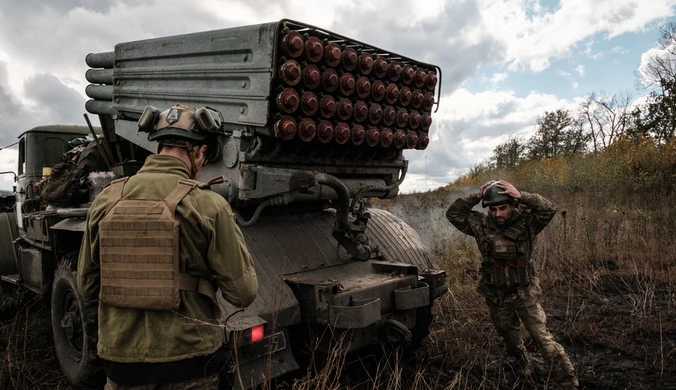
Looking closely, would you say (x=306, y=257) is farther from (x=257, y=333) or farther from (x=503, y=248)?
(x=503, y=248)

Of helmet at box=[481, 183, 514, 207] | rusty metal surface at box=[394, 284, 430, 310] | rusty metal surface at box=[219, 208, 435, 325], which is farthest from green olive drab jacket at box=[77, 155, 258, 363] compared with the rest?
helmet at box=[481, 183, 514, 207]

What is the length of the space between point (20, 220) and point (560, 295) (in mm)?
6896

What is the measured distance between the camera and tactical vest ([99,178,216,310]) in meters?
A: 2.18

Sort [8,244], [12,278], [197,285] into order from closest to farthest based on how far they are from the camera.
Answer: [197,285] → [12,278] → [8,244]

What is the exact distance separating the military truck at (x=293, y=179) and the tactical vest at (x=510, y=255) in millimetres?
488

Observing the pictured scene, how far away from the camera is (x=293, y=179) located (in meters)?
3.93

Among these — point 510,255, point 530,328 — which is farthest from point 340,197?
point 530,328

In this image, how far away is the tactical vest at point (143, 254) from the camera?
85.7 inches

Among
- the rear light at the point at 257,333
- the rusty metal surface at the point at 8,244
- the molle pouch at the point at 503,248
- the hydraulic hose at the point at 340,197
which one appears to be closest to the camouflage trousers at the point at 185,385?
the rear light at the point at 257,333

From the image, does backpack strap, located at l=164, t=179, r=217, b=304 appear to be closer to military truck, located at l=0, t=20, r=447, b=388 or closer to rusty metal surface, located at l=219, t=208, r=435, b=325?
military truck, located at l=0, t=20, r=447, b=388

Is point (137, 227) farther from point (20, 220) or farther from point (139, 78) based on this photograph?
point (20, 220)

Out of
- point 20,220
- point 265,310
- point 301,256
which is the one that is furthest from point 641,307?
point 20,220

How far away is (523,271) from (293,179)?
198cm

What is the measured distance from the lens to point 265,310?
140 inches
